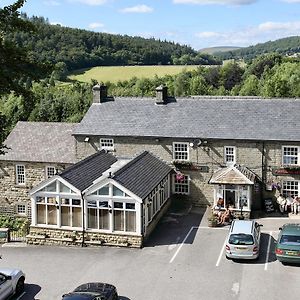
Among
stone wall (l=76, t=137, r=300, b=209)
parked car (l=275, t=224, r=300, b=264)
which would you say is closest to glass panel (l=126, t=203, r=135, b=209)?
parked car (l=275, t=224, r=300, b=264)

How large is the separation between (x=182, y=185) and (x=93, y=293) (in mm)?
16783

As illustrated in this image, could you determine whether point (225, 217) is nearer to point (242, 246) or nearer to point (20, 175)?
point (242, 246)

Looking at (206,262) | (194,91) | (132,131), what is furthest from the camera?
(194,91)

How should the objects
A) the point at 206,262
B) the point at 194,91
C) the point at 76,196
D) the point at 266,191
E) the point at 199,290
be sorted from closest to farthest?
1. the point at 199,290
2. the point at 206,262
3. the point at 76,196
4. the point at 266,191
5. the point at 194,91

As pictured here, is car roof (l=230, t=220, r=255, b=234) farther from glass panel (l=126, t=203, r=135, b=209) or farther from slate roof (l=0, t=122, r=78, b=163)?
slate roof (l=0, t=122, r=78, b=163)

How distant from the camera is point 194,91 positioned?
96.8m

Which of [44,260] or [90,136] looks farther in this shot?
[90,136]

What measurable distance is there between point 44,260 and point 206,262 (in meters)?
8.49

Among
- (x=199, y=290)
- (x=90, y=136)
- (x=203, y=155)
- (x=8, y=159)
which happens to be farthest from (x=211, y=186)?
(x=8, y=159)

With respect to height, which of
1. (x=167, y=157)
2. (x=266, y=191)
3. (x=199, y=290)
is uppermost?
(x=167, y=157)

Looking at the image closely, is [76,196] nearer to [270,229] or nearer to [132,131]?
[132,131]

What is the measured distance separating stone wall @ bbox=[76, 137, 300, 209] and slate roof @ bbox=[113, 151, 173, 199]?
0.95 metres

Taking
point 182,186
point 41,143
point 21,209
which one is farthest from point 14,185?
point 182,186

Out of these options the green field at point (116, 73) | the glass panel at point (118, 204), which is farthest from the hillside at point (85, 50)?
the glass panel at point (118, 204)
